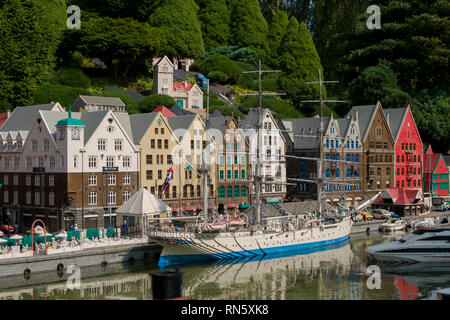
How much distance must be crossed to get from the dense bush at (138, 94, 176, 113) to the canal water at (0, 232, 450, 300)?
37.3 meters

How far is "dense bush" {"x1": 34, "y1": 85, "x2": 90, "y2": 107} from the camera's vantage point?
268 feet

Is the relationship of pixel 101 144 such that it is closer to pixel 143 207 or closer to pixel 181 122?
pixel 143 207

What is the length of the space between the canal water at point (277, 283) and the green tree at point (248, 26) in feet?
269

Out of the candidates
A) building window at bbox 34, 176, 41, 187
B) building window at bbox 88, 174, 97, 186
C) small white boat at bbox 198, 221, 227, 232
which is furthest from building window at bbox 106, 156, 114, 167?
small white boat at bbox 198, 221, 227, 232

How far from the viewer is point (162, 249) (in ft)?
174

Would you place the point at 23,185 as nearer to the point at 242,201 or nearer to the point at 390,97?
the point at 242,201

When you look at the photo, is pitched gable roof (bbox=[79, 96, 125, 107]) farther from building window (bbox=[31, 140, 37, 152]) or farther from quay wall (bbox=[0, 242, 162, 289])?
quay wall (bbox=[0, 242, 162, 289])

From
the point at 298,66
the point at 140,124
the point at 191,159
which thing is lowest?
the point at 191,159

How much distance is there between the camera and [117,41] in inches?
3750

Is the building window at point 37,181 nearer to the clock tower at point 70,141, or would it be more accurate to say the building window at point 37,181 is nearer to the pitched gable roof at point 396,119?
the clock tower at point 70,141

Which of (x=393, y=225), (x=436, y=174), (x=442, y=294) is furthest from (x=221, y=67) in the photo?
(x=442, y=294)

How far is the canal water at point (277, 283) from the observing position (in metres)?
39.8

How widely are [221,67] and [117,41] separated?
2258 centimetres

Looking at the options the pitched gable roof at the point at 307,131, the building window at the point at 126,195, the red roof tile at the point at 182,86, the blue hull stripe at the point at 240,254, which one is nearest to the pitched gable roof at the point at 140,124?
the building window at the point at 126,195
